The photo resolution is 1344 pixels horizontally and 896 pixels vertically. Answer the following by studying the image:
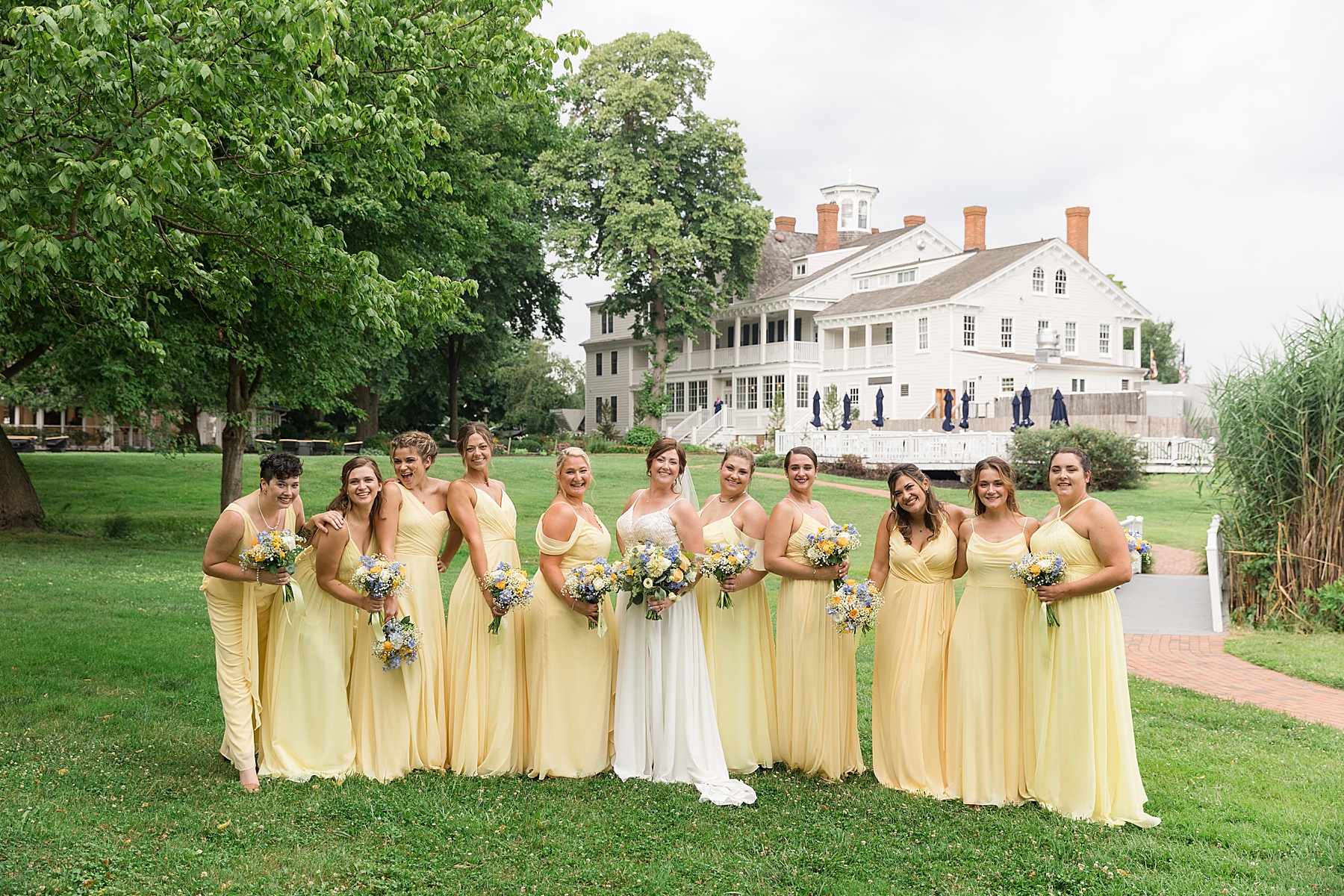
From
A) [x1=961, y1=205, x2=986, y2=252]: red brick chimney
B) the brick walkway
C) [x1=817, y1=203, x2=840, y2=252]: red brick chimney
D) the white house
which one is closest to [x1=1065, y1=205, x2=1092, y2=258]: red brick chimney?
the white house

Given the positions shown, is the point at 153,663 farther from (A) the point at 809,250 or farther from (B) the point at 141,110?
(A) the point at 809,250

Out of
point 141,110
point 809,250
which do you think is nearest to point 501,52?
point 141,110

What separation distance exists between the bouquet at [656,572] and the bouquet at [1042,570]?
1964 millimetres

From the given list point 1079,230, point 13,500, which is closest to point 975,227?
point 1079,230

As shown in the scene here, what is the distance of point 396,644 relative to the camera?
623cm

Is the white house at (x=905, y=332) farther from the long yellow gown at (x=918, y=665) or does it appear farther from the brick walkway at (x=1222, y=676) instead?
the long yellow gown at (x=918, y=665)

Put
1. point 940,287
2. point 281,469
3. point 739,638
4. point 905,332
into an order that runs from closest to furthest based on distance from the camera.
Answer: point 281,469 < point 739,638 < point 940,287 < point 905,332

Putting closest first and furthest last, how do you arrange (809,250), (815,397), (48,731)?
(48,731), (815,397), (809,250)

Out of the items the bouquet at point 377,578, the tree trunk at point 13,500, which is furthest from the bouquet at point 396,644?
the tree trunk at point 13,500

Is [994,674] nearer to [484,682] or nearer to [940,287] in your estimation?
[484,682]

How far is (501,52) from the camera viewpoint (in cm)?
1109

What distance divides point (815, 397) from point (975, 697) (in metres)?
29.2

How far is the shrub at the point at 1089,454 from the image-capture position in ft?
87.3

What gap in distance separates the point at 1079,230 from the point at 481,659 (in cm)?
4768
